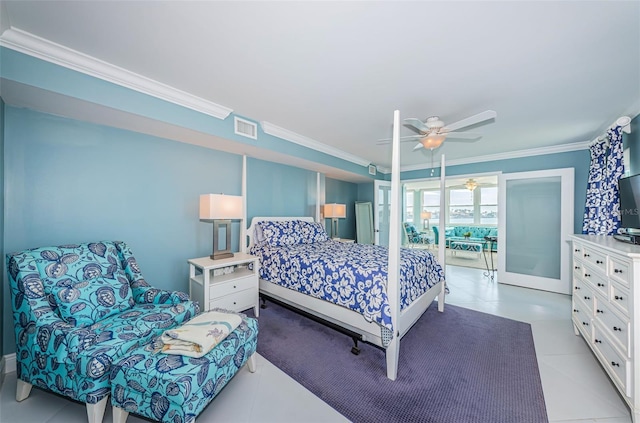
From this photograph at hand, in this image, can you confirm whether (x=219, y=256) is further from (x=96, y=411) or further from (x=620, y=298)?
(x=620, y=298)

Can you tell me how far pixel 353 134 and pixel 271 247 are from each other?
6.82 ft

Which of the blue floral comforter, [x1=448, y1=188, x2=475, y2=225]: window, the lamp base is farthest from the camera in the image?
[x1=448, y1=188, x2=475, y2=225]: window

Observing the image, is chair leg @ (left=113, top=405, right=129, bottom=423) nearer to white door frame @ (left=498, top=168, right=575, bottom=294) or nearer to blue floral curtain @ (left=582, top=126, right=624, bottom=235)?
blue floral curtain @ (left=582, top=126, right=624, bottom=235)

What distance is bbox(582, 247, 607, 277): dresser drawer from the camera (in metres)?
1.84

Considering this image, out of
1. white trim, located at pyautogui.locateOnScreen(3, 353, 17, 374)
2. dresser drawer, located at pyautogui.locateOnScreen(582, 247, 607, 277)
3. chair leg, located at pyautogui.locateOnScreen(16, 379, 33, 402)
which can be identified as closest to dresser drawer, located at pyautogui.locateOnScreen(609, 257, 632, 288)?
dresser drawer, located at pyautogui.locateOnScreen(582, 247, 607, 277)

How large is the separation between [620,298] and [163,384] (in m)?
2.91

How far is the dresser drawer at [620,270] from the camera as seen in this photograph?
1484 mm

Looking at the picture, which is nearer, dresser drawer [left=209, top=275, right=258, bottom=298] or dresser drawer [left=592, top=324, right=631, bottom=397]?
dresser drawer [left=592, top=324, right=631, bottom=397]

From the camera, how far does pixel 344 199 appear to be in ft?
19.6

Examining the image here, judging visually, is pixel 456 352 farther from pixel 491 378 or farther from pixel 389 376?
pixel 389 376

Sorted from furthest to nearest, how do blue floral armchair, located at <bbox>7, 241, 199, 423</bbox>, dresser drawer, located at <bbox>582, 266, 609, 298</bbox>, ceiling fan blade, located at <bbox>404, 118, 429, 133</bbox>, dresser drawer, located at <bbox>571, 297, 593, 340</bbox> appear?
ceiling fan blade, located at <bbox>404, 118, 429, 133</bbox> < dresser drawer, located at <bbox>571, 297, 593, 340</bbox> < dresser drawer, located at <bbox>582, 266, 609, 298</bbox> < blue floral armchair, located at <bbox>7, 241, 199, 423</bbox>

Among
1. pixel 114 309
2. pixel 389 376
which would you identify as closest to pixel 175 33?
pixel 114 309

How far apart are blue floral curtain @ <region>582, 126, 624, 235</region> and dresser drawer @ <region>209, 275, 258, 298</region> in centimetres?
416

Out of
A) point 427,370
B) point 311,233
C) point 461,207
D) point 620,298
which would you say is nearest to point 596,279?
point 620,298
